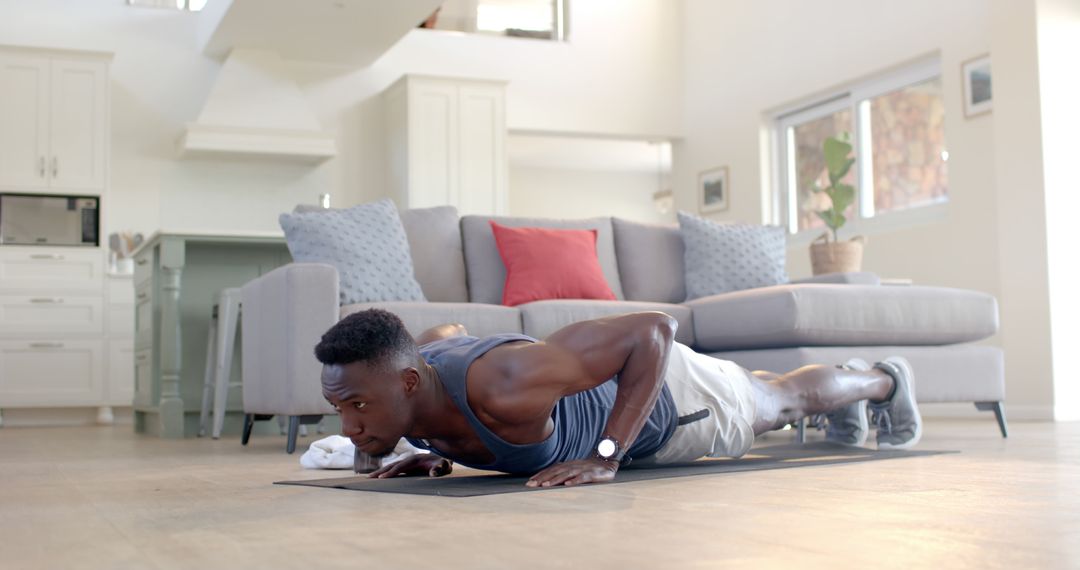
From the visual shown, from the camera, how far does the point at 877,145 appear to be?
24.2ft

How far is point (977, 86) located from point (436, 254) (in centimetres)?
343

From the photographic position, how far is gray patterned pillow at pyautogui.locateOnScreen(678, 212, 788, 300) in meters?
4.75

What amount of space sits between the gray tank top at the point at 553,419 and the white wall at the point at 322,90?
6.08m

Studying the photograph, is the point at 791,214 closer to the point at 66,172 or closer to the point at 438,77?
the point at 438,77

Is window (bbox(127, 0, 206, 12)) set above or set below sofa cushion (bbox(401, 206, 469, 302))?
above

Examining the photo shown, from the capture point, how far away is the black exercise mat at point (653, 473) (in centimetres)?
211

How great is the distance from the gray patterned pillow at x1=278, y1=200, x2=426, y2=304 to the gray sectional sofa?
124 millimetres

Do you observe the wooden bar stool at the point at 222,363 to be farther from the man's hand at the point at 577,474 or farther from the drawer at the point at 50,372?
the man's hand at the point at 577,474

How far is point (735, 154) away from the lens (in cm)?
864

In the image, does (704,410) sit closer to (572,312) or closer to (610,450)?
(610,450)

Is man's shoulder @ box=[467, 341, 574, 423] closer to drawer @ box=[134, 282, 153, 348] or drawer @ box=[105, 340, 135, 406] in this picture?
drawer @ box=[134, 282, 153, 348]

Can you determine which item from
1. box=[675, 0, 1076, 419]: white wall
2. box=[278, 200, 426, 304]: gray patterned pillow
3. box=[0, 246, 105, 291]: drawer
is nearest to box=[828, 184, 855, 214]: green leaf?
box=[675, 0, 1076, 419]: white wall

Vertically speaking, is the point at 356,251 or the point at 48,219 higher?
the point at 48,219

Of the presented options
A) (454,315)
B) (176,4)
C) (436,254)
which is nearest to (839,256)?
(436,254)
